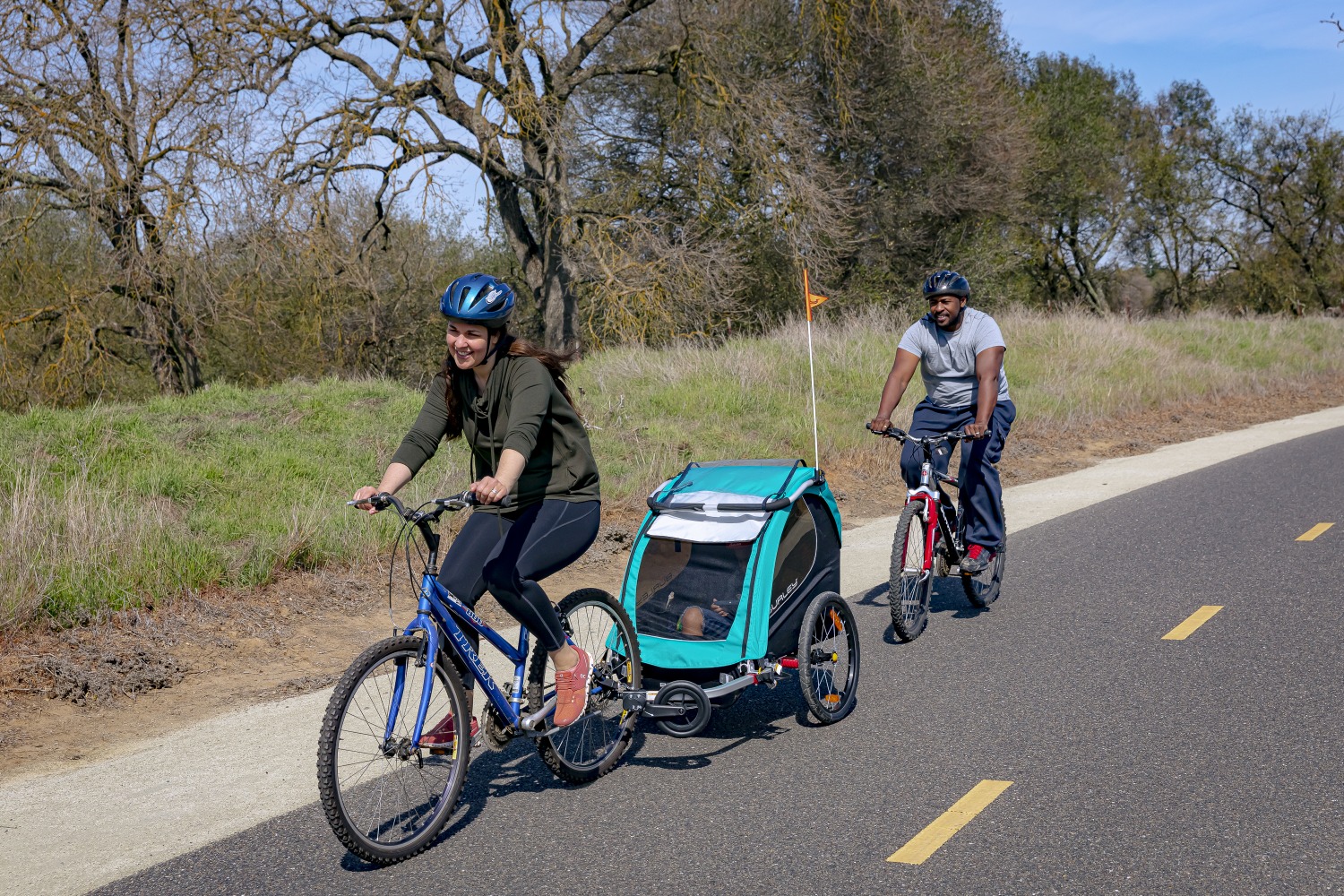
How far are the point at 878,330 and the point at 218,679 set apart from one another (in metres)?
16.0

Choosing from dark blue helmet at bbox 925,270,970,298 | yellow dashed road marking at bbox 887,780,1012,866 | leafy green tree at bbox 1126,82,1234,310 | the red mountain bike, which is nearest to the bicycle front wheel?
the red mountain bike

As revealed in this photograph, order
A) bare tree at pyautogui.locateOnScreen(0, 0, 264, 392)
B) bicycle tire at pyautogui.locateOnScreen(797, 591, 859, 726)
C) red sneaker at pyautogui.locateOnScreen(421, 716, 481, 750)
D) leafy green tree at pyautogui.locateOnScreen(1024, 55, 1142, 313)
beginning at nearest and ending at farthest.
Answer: red sneaker at pyautogui.locateOnScreen(421, 716, 481, 750) → bicycle tire at pyautogui.locateOnScreen(797, 591, 859, 726) → bare tree at pyautogui.locateOnScreen(0, 0, 264, 392) → leafy green tree at pyautogui.locateOnScreen(1024, 55, 1142, 313)

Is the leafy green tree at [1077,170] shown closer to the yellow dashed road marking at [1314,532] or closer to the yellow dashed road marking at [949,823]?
the yellow dashed road marking at [1314,532]

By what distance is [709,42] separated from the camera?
21.5m

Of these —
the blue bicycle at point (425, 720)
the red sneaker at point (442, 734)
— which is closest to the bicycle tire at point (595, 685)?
the blue bicycle at point (425, 720)

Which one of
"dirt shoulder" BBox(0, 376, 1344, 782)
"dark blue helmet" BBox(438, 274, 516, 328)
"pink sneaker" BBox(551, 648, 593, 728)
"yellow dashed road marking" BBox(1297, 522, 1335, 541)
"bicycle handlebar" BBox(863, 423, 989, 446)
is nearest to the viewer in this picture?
"dark blue helmet" BBox(438, 274, 516, 328)

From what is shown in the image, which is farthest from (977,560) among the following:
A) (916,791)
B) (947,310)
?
(916,791)

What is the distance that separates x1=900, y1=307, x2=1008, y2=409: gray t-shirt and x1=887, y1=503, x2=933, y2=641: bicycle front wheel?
34.9 inches

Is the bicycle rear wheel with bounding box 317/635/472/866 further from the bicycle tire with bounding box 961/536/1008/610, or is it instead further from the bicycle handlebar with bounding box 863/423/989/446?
the bicycle tire with bounding box 961/536/1008/610

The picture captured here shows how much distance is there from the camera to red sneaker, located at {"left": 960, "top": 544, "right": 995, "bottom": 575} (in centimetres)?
714

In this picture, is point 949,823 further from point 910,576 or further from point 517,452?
point 910,576

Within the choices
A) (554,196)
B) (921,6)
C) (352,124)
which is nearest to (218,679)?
(352,124)

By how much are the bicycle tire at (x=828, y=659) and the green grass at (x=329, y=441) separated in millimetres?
3990

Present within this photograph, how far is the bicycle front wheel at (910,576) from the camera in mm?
6582
